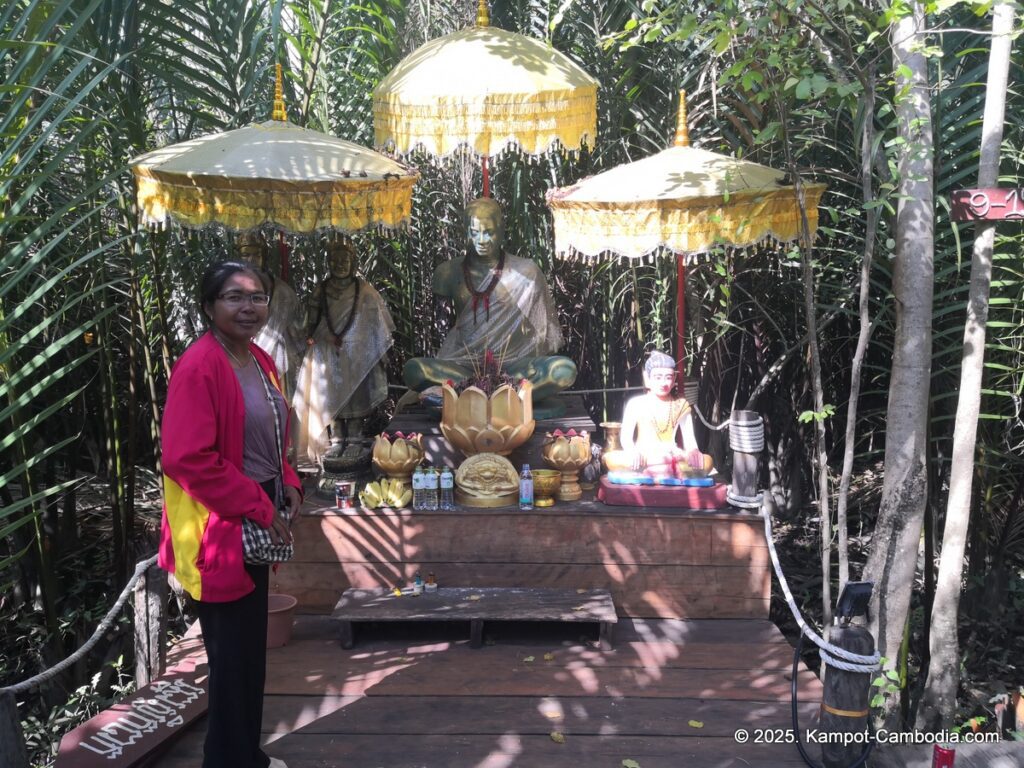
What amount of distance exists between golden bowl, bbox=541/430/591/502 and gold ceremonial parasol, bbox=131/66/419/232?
57.1 inches

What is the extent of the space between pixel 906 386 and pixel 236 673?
2.72 meters

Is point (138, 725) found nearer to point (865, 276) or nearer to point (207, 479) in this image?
point (207, 479)

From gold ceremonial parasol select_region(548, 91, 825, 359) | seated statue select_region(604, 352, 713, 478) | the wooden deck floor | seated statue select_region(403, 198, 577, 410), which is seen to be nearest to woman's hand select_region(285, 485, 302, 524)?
the wooden deck floor

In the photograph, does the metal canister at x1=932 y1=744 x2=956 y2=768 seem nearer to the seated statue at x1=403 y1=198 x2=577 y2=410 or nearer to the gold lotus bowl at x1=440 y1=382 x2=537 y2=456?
the gold lotus bowl at x1=440 y1=382 x2=537 y2=456

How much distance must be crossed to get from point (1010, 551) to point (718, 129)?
2.90m

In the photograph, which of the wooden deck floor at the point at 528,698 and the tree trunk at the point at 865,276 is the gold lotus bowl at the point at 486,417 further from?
the tree trunk at the point at 865,276

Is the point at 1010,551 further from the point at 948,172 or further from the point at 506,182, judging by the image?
the point at 506,182

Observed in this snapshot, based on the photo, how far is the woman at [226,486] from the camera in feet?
9.71

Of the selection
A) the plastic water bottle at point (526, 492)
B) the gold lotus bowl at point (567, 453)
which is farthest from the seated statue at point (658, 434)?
the plastic water bottle at point (526, 492)

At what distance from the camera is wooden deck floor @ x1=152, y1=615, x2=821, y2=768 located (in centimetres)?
366

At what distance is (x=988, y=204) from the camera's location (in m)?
3.79

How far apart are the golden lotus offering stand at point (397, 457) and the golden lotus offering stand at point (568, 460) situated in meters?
0.67

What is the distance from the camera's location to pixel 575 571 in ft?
16.2

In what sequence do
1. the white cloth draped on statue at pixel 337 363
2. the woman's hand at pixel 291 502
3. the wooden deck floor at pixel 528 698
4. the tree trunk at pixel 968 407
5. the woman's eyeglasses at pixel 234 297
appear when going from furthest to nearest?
the white cloth draped on statue at pixel 337 363 < the tree trunk at pixel 968 407 < the wooden deck floor at pixel 528 698 < the woman's hand at pixel 291 502 < the woman's eyeglasses at pixel 234 297
